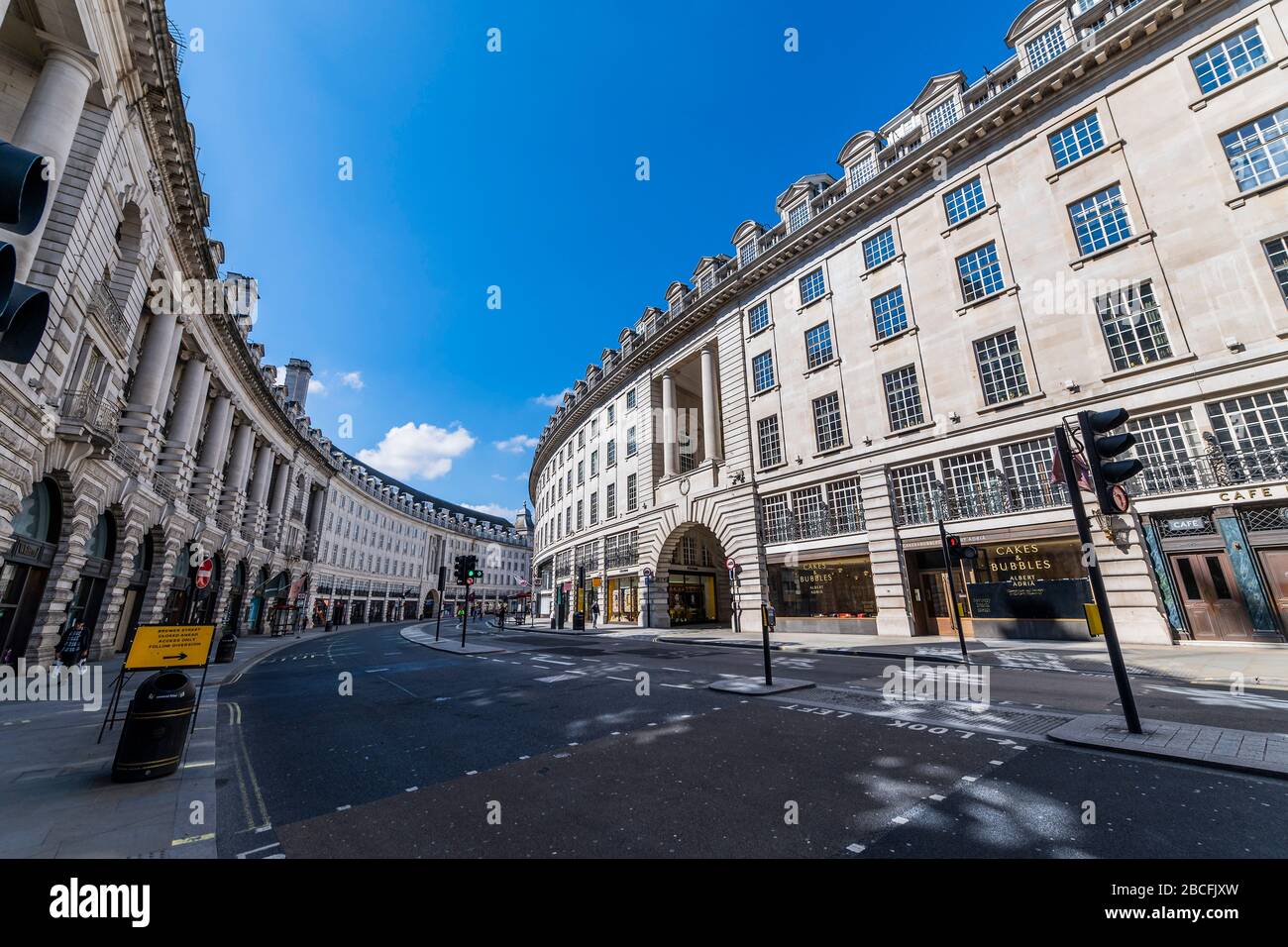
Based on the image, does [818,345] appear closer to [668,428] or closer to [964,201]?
[964,201]

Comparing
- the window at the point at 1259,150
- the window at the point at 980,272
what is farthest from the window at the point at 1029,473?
the window at the point at 1259,150

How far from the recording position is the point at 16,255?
2.59m

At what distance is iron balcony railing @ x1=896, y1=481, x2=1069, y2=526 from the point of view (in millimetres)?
17531

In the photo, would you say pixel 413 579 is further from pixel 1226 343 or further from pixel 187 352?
pixel 1226 343

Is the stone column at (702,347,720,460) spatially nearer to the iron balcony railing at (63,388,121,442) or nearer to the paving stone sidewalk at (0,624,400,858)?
Answer: the iron balcony railing at (63,388,121,442)

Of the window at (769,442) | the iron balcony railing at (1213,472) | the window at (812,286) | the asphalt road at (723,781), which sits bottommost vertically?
the asphalt road at (723,781)

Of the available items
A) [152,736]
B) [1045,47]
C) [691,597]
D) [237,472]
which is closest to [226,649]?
[152,736]

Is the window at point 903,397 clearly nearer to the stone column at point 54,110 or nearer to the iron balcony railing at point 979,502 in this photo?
the iron balcony railing at point 979,502

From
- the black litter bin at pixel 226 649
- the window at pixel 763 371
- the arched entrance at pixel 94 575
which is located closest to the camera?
the arched entrance at pixel 94 575

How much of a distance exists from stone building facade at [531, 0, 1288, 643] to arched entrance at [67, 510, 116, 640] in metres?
22.6

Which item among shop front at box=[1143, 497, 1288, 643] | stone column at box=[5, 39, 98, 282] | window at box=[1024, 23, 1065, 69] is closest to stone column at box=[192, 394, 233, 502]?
stone column at box=[5, 39, 98, 282]

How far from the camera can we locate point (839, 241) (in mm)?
26203

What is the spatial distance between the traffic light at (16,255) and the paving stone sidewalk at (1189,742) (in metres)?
9.12

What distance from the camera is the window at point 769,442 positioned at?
87.6 ft
